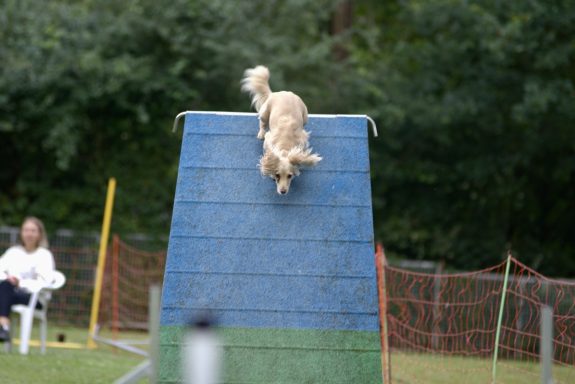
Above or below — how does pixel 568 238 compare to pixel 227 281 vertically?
above

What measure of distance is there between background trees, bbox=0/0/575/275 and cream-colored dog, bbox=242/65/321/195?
28.1 feet

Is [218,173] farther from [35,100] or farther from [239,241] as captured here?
[35,100]

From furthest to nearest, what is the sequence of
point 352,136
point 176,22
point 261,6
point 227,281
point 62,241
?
point 261,6 < point 176,22 < point 62,241 < point 352,136 < point 227,281

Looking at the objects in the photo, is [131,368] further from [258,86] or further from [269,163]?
[269,163]

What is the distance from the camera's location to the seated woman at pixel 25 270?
9.05m

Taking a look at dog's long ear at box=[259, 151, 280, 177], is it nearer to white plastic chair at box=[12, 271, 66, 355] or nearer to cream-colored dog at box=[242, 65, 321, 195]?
cream-colored dog at box=[242, 65, 321, 195]

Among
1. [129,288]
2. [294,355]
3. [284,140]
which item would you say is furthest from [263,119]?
[129,288]

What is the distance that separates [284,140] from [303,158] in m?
0.20

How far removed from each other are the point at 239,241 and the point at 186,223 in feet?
1.22

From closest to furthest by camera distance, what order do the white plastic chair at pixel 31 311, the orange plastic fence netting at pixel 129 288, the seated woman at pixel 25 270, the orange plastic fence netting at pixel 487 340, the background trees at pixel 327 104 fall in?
the orange plastic fence netting at pixel 487 340, the white plastic chair at pixel 31 311, the seated woman at pixel 25 270, the orange plastic fence netting at pixel 129 288, the background trees at pixel 327 104

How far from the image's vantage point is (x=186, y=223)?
6.30 m

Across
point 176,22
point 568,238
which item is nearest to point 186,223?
point 176,22

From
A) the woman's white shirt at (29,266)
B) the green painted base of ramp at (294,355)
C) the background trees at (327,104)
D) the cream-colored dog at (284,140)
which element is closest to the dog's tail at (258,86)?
the cream-colored dog at (284,140)

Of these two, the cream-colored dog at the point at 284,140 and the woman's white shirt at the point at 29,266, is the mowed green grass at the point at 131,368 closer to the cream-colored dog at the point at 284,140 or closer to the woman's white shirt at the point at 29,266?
the woman's white shirt at the point at 29,266
